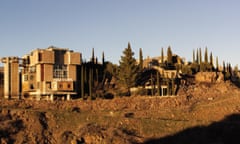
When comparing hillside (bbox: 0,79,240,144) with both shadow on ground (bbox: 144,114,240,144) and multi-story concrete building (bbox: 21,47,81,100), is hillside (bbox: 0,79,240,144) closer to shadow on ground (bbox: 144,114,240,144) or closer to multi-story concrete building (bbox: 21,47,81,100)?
shadow on ground (bbox: 144,114,240,144)

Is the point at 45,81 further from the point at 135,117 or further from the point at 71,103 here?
the point at 135,117

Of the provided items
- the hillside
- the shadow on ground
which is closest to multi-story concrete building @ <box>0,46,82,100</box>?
the hillside

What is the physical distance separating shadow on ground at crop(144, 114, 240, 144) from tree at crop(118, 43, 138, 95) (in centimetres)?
2333

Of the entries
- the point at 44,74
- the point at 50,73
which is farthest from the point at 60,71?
the point at 44,74

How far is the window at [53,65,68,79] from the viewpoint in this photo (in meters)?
70.8

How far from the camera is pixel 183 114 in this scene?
185ft

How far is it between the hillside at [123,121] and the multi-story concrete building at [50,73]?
7.15 metres

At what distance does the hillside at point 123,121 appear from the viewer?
154ft

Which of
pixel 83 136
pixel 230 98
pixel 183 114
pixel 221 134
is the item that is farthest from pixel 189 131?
pixel 230 98

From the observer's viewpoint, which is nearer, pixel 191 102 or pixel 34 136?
pixel 34 136

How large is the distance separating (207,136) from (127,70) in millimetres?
25983

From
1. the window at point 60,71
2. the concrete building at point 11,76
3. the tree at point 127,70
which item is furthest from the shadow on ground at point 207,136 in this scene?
the concrete building at point 11,76

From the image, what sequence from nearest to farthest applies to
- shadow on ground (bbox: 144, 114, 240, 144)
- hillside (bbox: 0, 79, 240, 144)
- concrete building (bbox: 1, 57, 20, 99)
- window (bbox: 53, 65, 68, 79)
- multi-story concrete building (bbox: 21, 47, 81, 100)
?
shadow on ground (bbox: 144, 114, 240, 144) → hillside (bbox: 0, 79, 240, 144) → multi-story concrete building (bbox: 21, 47, 81, 100) → window (bbox: 53, 65, 68, 79) → concrete building (bbox: 1, 57, 20, 99)

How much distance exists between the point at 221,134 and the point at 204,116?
27.7 ft
